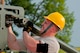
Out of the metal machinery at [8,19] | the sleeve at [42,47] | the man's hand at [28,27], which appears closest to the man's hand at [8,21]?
the metal machinery at [8,19]

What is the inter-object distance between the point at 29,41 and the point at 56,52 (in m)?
0.23

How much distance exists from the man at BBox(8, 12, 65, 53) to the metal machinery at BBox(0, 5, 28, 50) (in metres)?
0.06

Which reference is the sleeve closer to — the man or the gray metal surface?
the man

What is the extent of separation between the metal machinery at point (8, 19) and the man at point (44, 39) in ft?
0.19

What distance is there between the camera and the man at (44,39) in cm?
201

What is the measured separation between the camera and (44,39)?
6.80 ft

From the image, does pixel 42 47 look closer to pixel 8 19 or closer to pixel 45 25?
pixel 45 25

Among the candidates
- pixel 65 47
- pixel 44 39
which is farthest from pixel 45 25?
pixel 65 47

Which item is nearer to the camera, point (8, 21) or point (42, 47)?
point (42, 47)

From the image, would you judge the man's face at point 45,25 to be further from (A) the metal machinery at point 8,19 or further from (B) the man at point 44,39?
(A) the metal machinery at point 8,19

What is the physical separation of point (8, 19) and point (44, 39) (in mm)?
300

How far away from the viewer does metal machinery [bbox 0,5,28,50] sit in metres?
2.12

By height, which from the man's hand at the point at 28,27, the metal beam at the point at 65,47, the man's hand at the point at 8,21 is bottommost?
the metal beam at the point at 65,47

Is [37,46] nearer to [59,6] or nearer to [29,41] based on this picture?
[29,41]
